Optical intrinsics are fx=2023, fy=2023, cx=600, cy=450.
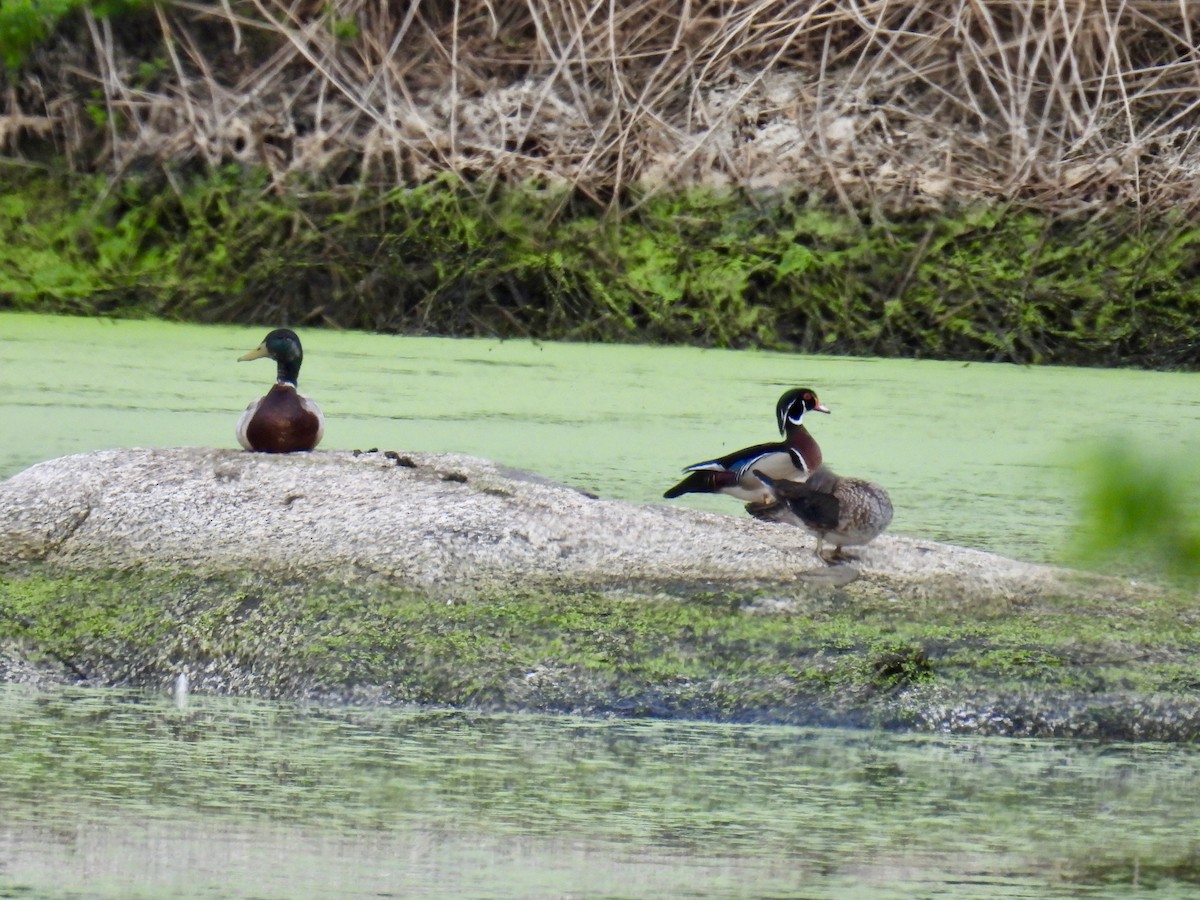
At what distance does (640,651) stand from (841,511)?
56 cm

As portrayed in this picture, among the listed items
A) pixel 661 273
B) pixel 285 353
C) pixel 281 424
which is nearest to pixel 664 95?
pixel 661 273

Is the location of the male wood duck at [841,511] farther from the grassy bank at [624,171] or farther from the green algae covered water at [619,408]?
the grassy bank at [624,171]

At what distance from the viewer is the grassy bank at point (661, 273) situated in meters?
7.85

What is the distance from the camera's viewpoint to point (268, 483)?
161 inches

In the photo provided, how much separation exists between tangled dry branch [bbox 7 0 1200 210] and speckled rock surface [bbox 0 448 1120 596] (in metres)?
4.22

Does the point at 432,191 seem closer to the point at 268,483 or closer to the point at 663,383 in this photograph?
the point at 663,383

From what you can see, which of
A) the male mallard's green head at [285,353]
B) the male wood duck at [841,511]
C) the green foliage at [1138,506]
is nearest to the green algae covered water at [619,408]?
the male mallard's green head at [285,353]

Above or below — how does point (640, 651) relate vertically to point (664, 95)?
below

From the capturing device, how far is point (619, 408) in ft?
20.7

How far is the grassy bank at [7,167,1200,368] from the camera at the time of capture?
7.85 metres

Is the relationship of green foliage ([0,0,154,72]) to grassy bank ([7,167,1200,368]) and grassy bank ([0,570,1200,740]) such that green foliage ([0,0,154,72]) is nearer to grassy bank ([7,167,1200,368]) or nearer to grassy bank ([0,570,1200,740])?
grassy bank ([7,167,1200,368])

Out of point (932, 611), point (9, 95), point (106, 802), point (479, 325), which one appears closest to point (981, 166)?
point (479, 325)

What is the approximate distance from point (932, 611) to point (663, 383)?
3.08 meters

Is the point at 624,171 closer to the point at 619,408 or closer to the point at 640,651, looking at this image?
the point at 619,408
